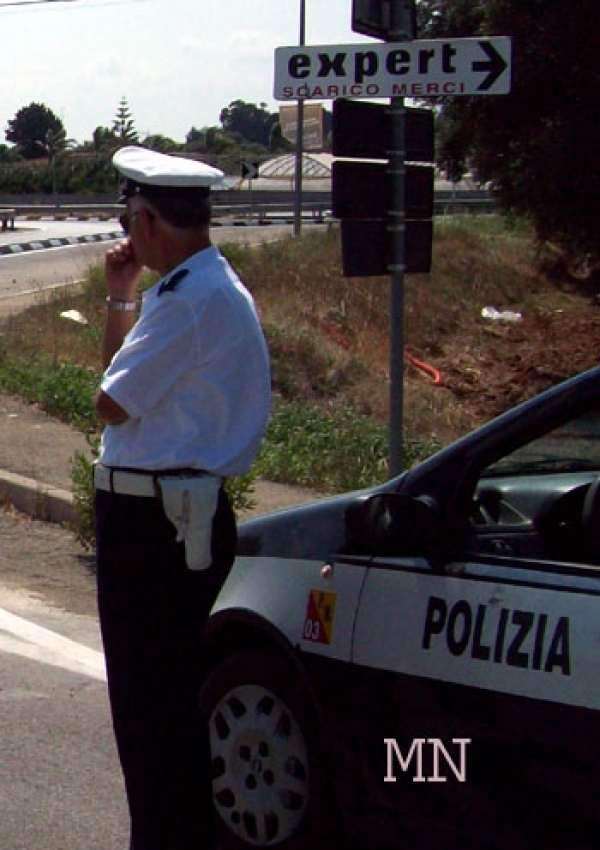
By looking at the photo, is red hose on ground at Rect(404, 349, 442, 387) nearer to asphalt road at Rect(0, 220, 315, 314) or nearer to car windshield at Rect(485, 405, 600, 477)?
asphalt road at Rect(0, 220, 315, 314)

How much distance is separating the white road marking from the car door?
2.71m

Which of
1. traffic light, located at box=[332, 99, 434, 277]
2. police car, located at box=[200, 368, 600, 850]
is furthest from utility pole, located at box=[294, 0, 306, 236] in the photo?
police car, located at box=[200, 368, 600, 850]

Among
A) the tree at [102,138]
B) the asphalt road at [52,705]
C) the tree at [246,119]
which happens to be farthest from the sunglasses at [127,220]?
the tree at [246,119]

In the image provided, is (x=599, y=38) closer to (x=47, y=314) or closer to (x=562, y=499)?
(x=47, y=314)

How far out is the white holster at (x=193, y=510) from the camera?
3611mm

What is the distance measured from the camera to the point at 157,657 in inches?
146

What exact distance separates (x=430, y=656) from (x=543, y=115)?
20804 millimetres

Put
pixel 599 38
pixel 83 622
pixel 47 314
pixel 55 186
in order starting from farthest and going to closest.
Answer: pixel 55 186 → pixel 599 38 → pixel 47 314 → pixel 83 622

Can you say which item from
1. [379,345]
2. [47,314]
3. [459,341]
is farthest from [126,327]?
[459,341]

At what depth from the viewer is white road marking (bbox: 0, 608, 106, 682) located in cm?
663

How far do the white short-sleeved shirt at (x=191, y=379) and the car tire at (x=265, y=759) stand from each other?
0.84 m

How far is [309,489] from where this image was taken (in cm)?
1114

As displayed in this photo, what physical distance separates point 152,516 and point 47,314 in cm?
1749

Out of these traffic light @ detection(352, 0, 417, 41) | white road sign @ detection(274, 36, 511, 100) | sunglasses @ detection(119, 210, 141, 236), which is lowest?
sunglasses @ detection(119, 210, 141, 236)
